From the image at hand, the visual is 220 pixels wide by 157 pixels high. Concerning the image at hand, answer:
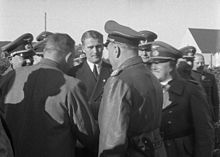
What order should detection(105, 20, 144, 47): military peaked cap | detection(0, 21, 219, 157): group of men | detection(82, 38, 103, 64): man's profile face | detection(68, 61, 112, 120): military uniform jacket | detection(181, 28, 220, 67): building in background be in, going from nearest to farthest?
detection(0, 21, 219, 157): group of men, detection(105, 20, 144, 47): military peaked cap, detection(68, 61, 112, 120): military uniform jacket, detection(82, 38, 103, 64): man's profile face, detection(181, 28, 220, 67): building in background

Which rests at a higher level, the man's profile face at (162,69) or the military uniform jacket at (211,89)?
the man's profile face at (162,69)

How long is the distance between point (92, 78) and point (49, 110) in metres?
1.80

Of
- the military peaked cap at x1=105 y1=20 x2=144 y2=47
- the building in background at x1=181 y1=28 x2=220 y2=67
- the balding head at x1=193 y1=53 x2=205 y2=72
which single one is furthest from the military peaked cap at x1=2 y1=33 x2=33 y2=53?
the building in background at x1=181 y1=28 x2=220 y2=67

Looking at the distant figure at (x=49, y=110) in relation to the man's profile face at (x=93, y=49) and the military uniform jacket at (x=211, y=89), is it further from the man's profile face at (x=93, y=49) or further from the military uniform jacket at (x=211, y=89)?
the military uniform jacket at (x=211, y=89)

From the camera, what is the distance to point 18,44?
18.5 feet

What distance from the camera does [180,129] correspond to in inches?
178

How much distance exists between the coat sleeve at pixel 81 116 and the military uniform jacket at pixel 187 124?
964 mm

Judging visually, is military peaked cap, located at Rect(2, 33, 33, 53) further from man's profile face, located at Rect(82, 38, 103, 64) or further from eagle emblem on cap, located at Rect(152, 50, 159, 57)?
eagle emblem on cap, located at Rect(152, 50, 159, 57)

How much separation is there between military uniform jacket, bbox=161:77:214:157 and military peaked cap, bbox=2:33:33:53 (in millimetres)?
2269

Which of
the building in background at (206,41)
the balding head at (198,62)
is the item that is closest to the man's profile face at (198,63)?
the balding head at (198,62)

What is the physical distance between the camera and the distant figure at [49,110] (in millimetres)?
3916

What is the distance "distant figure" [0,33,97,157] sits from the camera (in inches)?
154

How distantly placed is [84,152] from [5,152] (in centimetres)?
199

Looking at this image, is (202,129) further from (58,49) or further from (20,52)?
(20,52)
